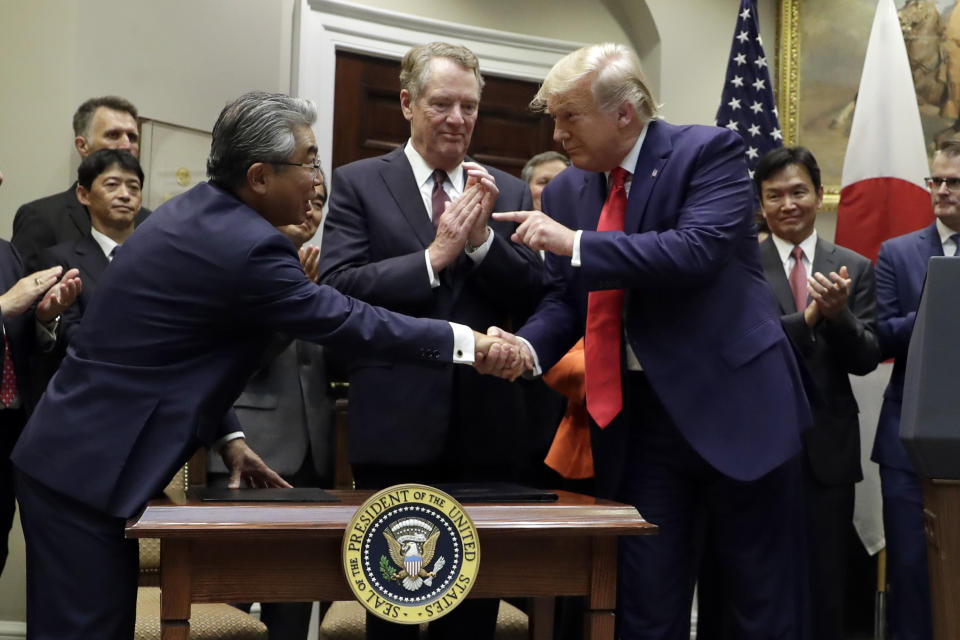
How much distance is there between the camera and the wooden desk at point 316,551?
6.93 ft

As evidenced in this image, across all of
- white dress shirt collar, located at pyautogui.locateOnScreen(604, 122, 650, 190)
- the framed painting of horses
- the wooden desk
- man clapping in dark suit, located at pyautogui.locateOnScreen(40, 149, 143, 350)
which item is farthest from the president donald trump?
the framed painting of horses

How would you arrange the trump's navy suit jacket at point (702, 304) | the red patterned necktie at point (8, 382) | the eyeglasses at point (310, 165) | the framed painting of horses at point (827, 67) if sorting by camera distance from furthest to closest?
the framed painting of horses at point (827, 67) → the red patterned necktie at point (8, 382) → the trump's navy suit jacket at point (702, 304) → the eyeglasses at point (310, 165)

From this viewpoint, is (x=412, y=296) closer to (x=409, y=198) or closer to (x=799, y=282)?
(x=409, y=198)

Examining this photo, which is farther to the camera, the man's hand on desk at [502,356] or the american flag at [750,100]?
the american flag at [750,100]

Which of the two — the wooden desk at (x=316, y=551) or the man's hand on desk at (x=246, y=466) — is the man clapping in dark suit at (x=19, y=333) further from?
the wooden desk at (x=316, y=551)

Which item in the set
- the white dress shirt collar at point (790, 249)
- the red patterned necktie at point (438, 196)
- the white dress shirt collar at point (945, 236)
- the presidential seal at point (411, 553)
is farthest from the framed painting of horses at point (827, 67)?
the presidential seal at point (411, 553)

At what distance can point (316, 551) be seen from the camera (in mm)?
2188

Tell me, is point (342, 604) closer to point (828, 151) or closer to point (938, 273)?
point (938, 273)

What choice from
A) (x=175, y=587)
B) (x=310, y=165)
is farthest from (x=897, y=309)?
(x=175, y=587)

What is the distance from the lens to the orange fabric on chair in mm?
3238

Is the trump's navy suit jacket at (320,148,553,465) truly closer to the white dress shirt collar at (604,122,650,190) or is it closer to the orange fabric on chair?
the orange fabric on chair

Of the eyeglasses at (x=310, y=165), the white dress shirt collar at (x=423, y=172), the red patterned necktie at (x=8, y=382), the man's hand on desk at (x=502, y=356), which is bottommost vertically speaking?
the red patterned necktie at (x=8, y=382)

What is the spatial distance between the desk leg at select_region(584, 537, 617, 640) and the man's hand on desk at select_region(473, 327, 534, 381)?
0.55 m

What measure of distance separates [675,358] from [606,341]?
0.19 m
